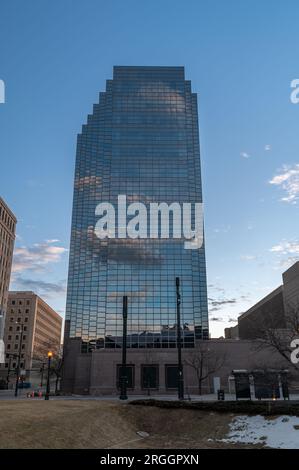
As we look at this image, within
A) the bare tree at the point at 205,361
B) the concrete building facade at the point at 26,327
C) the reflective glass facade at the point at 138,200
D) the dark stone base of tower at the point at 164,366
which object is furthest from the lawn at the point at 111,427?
the concrete building facade at the point at 26,327

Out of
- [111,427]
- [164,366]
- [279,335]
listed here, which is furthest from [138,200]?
[111,427]

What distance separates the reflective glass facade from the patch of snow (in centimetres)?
5901

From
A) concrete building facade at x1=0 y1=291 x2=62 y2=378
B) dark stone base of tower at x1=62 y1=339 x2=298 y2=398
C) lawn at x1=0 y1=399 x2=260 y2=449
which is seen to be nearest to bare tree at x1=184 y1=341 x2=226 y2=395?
dark stone base of tower at x1=62 y1=339 x2=298 y2=398

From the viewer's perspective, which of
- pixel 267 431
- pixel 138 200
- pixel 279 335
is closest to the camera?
pixel 267 431

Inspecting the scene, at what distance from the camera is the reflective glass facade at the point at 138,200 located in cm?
8619

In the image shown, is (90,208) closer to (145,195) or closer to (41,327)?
(145,195)

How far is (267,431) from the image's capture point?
21.7 m

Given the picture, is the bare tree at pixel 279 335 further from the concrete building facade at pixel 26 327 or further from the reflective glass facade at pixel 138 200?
the concrete building facade at pixel 26 327

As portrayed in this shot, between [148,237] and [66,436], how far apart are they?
74.0 metres

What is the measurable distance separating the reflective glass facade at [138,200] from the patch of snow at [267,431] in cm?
5901

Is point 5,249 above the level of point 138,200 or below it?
below

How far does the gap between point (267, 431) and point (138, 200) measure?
7621 centimetres

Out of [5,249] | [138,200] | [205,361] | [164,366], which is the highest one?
[138,200]

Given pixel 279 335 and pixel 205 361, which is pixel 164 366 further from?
pixel 279 335
